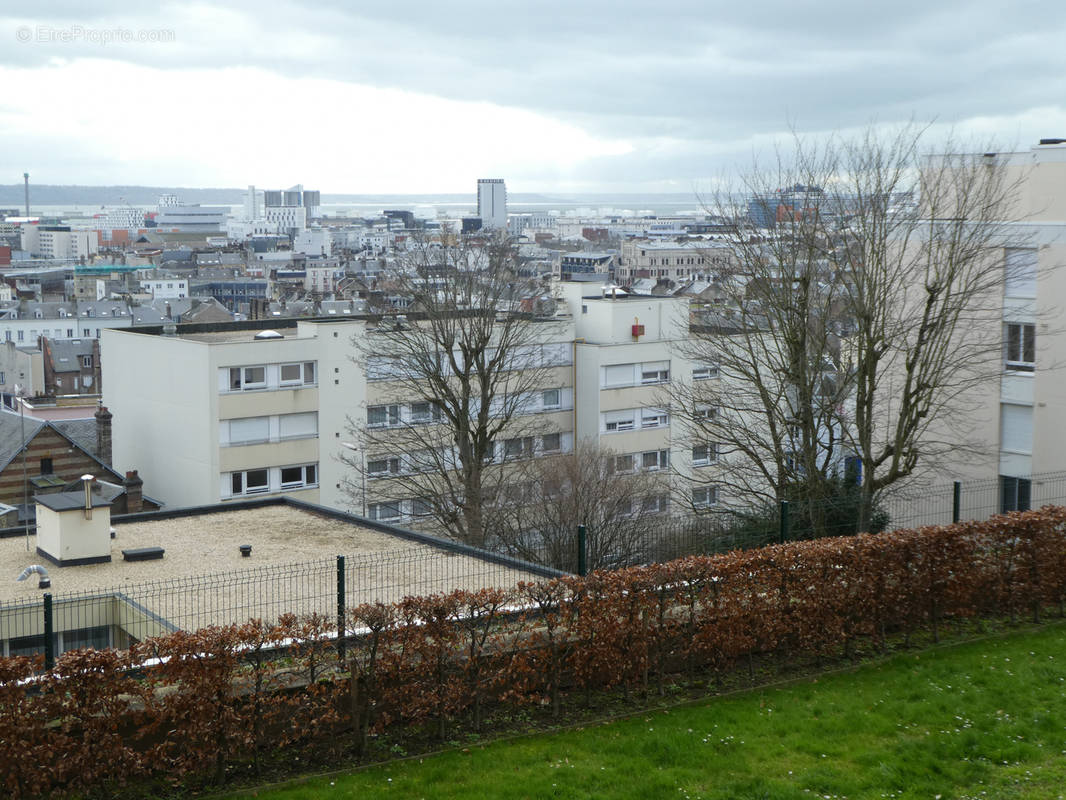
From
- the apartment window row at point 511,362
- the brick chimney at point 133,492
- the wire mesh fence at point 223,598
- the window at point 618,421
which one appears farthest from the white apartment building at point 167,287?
the wire mesh fence at point 223,598

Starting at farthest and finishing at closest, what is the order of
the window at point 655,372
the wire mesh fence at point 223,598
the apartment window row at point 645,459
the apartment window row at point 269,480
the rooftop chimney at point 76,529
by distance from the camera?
the window at point 655,372 → the apartment window row at point 645,459 → the apartment window row at point 269,480 → the rooftop chimney at point 76,529 → the wire mesh fence at point 223,598

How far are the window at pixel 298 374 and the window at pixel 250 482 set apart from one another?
3.38m

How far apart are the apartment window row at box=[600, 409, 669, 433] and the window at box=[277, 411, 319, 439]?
12.3m

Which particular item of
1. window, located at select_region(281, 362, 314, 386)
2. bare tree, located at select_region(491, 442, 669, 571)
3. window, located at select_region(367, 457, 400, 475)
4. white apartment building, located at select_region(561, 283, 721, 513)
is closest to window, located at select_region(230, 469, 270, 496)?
window, located at select_region(281, 362, 314, 386)

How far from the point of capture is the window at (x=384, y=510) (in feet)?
144

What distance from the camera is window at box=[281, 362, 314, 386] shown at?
144 ft

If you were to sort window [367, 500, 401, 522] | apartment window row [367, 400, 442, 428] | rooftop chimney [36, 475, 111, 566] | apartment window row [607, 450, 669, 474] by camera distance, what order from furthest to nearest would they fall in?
apartment window row [607, 450, 669, 474], apartment window row [367, 400, 442, 428], window [367, 500, 401, 522], rooftop chimney [36, 475, 111, 566]

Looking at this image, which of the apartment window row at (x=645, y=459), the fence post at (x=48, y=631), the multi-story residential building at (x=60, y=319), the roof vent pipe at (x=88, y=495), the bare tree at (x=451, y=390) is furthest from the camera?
the multi-story residential building at (x=60, y=319)

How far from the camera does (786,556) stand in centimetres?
1391

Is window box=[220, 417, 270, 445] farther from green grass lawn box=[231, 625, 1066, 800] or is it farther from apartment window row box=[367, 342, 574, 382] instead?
green grass lawn box=[231, 625, 1066, 800]

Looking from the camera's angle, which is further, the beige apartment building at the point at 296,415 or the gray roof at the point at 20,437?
the gray roof at the point at 20,437

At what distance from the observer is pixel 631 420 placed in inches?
2014

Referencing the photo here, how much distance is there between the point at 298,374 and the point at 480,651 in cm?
3355

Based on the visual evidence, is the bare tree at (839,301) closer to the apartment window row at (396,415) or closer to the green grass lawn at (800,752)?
the green grass lawn at (800,752)
